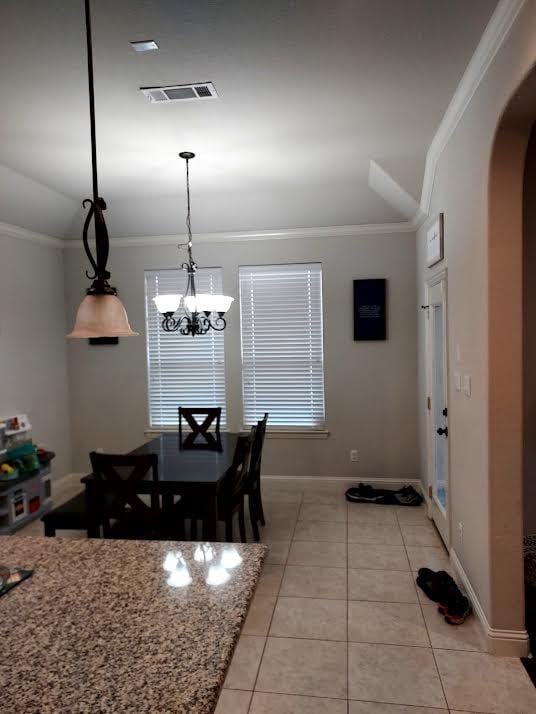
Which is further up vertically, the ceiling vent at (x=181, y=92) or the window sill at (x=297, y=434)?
the ceiling vent at (x=181, y=92)

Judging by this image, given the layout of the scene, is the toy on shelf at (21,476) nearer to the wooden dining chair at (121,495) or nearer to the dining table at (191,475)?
the dining table at (191,475)

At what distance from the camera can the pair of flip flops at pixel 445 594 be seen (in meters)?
2.69

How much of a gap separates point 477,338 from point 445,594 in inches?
60.8

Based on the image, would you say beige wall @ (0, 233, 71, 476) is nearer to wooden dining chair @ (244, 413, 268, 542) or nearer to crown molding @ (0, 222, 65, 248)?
crown molding @ (0, 222, 65, 248)

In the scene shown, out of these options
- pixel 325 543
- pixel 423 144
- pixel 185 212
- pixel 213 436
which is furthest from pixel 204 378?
pixel 423 144

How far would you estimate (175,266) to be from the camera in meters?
5.20

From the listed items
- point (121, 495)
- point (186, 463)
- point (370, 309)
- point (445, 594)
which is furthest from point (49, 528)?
point (370, 309)

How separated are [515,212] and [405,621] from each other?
2256mm

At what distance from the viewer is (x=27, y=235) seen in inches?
184

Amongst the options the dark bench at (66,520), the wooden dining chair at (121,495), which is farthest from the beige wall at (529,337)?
the dark bench at (66,520)

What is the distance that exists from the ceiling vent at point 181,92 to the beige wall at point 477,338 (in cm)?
140

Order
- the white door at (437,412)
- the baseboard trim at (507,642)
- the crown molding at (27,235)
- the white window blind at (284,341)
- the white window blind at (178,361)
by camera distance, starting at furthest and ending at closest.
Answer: the white window blind at (178,361), the white window blind at (284,341), the crown molding at (27,235), the white door at (437,412), the baseboard trim at (507,642)

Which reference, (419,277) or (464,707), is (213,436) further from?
(464,707)

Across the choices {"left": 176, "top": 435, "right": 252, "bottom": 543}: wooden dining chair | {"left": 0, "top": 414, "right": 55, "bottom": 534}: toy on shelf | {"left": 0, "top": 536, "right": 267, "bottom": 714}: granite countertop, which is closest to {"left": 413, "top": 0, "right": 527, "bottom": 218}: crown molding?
{"left": 0, "top": 536, "right": 267, "bottom": 714}: granite countertop
